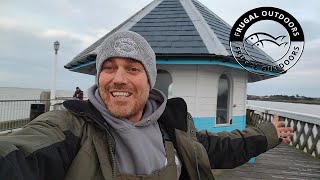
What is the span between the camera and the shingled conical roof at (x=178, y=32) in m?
6.20

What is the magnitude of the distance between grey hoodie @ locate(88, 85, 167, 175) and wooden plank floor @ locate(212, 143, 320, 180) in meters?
4.93

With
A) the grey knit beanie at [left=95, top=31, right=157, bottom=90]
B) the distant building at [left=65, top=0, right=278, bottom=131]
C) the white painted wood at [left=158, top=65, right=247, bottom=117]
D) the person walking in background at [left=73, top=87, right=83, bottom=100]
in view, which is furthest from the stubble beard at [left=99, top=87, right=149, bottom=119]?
the person walking in background at [left=73, top=87, right=83, bottom=100]

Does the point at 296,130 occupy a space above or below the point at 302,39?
below

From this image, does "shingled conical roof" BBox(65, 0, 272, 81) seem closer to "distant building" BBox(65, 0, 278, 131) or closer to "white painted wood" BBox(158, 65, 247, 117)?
"distant building" BBox(65, 0, 278, 131)

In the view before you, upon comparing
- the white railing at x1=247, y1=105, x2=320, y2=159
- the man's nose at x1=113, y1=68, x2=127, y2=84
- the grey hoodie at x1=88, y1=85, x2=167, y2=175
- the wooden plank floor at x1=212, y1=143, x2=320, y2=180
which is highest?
the man's nose at x1=113, y1=68, x2=127, y2=84

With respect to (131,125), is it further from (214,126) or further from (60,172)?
(214,126)

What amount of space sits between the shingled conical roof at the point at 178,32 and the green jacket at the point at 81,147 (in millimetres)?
3913

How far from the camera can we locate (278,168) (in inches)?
296

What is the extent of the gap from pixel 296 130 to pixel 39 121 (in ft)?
37.4

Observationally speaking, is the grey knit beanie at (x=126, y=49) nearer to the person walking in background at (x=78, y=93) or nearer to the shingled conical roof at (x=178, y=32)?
the shingled conical roof at (x=178, y=32)

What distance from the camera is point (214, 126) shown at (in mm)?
6957

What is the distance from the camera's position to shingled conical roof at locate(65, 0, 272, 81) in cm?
620

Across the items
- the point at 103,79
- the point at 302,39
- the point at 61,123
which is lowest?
the point at 61,123

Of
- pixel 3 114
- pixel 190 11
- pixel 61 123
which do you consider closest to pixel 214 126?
pixel 190 11
